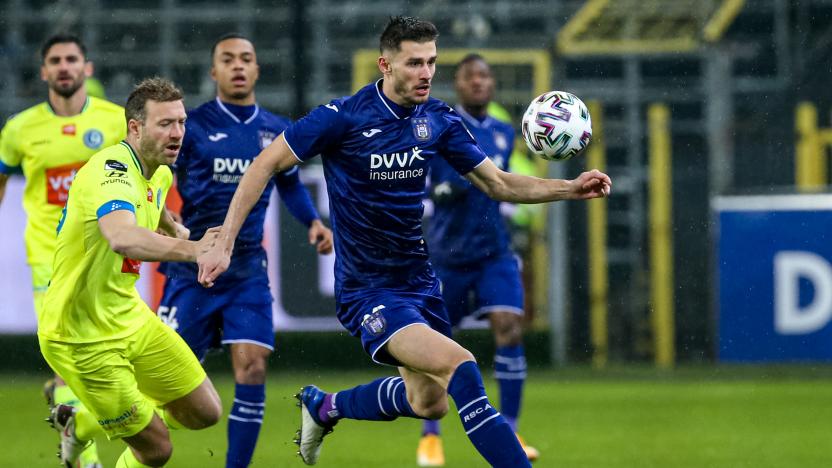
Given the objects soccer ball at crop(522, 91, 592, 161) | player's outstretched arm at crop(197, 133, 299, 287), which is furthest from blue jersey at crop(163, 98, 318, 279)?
soccer ball at crop(522, 91, 592, 161)

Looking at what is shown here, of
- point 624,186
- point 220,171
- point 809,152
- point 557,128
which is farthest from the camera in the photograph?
point 624,186

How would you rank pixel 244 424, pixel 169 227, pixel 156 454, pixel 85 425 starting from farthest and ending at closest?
pixel 244 424
pixel 85 425
pixel 169 227
pixel 156 454

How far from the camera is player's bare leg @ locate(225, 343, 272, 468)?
277 inches

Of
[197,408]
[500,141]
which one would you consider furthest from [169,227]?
[500,141]

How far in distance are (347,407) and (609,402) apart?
461cm

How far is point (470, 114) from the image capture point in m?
9.12

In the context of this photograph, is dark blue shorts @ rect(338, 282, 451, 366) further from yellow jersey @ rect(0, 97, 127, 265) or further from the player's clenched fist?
yellow jersey @ rect(0, 97, 127, 265)

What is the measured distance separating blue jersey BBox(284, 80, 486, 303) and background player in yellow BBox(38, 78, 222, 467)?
2.01 ft

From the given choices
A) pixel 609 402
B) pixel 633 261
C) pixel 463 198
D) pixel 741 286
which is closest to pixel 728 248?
pixel 741 286

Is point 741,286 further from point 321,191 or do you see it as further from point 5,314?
point 5,314

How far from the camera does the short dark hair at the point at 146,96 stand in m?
6.02

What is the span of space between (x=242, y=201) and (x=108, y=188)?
58 cm

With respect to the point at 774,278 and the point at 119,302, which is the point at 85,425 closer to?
the point at 119,302

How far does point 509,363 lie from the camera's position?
8695 millimetres
